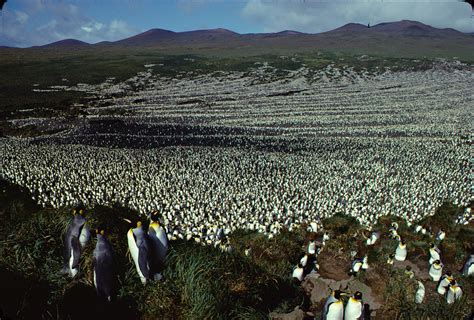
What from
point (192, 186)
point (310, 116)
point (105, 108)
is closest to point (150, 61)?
point (105, 108)

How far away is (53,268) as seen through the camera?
557 centimetres

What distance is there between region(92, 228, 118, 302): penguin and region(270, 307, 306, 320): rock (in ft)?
7.07

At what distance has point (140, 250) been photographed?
5445 mm

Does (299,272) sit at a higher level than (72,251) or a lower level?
lower

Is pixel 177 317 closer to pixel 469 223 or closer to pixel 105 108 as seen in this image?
pixel 469 223

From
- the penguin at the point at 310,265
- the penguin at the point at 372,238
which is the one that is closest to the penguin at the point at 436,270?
the penguin at the point at 310,265

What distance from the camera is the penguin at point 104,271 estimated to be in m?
5.02

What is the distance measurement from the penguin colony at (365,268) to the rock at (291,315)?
0.59 meters

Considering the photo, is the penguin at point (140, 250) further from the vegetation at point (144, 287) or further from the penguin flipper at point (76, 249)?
the penguin flipper at point (76, 249)

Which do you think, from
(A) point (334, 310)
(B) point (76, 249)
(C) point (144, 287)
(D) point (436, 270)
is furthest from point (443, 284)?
(B) point (76, 249)

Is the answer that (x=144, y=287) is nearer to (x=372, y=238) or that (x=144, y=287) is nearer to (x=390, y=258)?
(x=390, y=258)

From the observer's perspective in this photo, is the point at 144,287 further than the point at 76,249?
No

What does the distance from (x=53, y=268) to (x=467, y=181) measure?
A: 25.5 meters

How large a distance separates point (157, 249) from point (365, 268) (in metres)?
6.99
